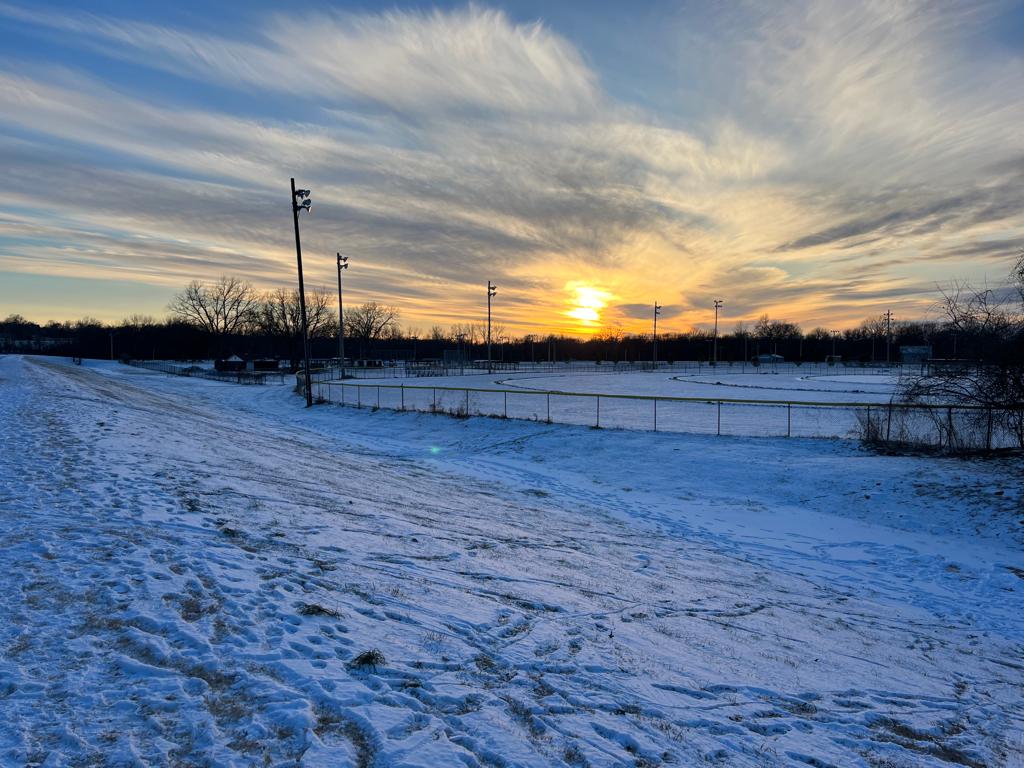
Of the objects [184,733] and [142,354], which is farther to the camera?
[142,354]

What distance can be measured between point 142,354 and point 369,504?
153 m

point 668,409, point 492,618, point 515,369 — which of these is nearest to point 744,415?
point 668,409

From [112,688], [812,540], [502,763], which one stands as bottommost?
[812,540]

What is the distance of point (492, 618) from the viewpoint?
19.0 ft

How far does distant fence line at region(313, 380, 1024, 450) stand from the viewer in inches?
593

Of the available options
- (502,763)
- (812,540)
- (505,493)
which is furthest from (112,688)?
(812,540)

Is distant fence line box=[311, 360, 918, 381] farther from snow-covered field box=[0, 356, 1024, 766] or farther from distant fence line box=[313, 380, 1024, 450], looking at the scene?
snow-covered field box=[0, 356, 1024, 766]

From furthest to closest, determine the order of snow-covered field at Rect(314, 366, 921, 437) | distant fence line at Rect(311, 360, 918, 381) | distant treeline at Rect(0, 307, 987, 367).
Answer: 1. distant treeline at Rect(0, 307, 987, 367)
2. distant fence line at Rect(311, 360, 918, 381)
3. snow-covered field at Rect(314, 366, 921, 437)

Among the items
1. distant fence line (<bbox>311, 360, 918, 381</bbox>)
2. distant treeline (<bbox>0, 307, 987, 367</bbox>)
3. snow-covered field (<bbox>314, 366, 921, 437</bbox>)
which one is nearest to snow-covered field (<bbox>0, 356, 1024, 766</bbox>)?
snow-covered field (<bbox>314, 366, 921, 437</bbox>)

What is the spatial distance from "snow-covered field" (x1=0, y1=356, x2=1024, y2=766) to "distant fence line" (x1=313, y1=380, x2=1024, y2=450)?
1.96 meters

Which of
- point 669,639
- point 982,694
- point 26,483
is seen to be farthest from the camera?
point 26,483

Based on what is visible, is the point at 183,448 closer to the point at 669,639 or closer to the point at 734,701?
the point at 669,639

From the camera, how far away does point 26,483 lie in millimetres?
9117

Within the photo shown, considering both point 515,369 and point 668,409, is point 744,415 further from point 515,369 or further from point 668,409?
point 515,369
